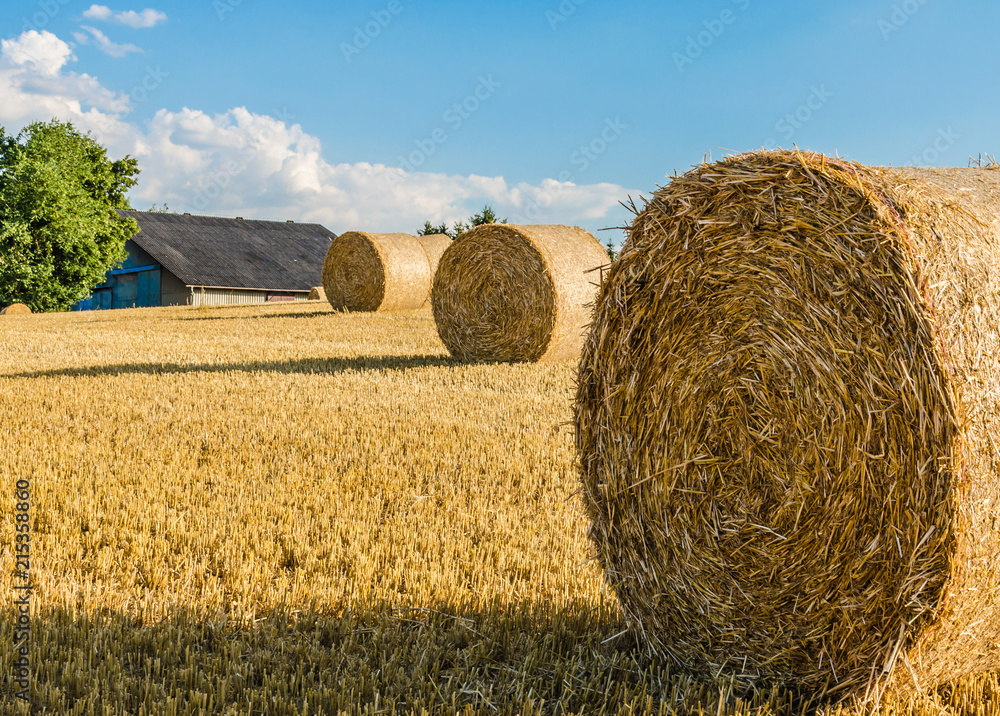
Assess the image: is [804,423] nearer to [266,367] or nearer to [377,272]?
[266,367]

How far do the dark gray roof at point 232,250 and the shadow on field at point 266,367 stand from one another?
32.7 metres

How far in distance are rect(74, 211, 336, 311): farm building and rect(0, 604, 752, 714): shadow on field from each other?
42207 millimetres

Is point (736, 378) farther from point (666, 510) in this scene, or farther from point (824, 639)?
point (824, 639)

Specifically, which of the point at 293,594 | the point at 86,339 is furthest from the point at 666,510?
the point at 86,339

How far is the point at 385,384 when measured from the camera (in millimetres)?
11117

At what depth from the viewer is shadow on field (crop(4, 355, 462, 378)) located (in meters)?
12.4

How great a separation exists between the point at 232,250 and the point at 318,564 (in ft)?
157

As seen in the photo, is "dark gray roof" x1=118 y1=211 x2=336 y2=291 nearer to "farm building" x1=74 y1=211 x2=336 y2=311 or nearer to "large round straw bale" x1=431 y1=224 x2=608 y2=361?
"farm building" x1=74 y1=211 x2=336 y2=311

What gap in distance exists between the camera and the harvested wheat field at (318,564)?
348 centimetres

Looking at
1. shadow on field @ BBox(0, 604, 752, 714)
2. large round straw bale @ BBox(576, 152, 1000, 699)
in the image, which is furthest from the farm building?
large round straw bale @ BBox(576, 152, 1000, 699)

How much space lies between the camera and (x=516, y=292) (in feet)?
44.2

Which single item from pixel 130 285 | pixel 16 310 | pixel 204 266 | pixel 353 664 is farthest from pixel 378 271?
pixel 130 285

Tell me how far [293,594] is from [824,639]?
106 inches

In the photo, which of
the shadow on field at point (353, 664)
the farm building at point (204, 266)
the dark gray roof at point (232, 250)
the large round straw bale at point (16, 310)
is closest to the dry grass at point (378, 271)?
the large round straw bale at point (16, 310)
